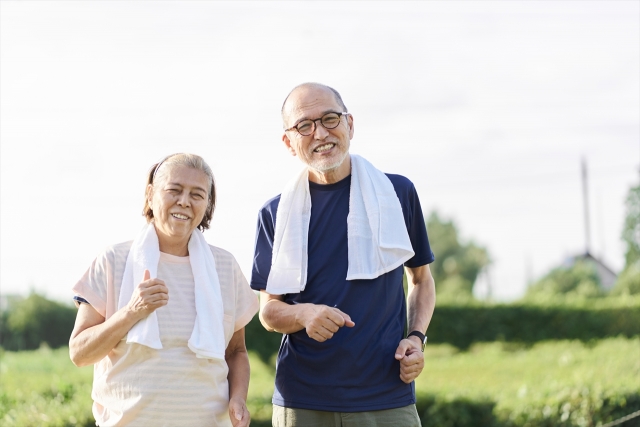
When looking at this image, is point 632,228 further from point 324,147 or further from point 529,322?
point 324,147

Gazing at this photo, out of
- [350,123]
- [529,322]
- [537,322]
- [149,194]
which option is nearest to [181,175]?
[149,194]

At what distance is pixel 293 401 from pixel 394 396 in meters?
0.41

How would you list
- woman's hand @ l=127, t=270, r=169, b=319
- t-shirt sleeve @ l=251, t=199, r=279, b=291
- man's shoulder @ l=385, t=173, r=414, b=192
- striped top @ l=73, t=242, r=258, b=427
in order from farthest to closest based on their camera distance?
man's shoulder @ l=385, t=173, r=414, b=192 → t-shirt sleeve @ l=251, t=199, r=279, b=291 → striped top @ l=73, t=242, r=258, b=427 → woman's hand @ l=127, t=270, r=169, b=319

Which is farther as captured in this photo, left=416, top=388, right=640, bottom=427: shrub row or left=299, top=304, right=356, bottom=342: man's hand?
left=416, top=388, right=640, bottom=427: shrub row

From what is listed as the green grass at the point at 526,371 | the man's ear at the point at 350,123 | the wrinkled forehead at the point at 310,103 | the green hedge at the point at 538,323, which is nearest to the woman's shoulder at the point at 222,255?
the wrinkled forehead at the point at 310,103

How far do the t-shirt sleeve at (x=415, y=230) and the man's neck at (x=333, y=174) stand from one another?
0.28 metres

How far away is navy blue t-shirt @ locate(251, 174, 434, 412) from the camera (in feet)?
10.3

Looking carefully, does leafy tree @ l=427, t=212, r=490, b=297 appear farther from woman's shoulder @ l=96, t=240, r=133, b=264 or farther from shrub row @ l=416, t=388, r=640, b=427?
woman's shoulder @ l=96, t=240, r=133, b=264

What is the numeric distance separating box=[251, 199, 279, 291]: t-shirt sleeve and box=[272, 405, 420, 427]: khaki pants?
1.85ft

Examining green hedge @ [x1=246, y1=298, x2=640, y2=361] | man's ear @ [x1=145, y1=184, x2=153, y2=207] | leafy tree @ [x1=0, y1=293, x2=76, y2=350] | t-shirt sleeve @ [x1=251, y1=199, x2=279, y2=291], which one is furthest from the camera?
leafy tree @ [x1=0, y1=293, x2=76, y2=350]

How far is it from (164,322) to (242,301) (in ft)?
1.25

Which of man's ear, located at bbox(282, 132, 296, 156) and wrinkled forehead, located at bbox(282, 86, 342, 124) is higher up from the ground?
wrinkled forehead, located at bbox(282, 86, 342, 124)

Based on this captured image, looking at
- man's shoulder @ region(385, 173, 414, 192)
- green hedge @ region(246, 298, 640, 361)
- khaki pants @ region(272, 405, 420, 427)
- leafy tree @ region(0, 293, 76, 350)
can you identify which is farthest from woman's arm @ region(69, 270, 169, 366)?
leafy tree @ region(0, 293, 76, 350)

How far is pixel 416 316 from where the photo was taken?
3.48 m
